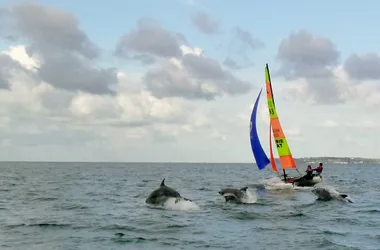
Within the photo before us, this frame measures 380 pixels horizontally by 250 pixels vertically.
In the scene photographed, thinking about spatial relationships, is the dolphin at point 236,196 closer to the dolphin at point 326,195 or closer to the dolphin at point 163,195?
the dolphin at point 163,195

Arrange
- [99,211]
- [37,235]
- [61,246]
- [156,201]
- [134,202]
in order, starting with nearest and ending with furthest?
[61,246], [37,235], [99,211], [156,201], [134,202]

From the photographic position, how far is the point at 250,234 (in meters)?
24.6

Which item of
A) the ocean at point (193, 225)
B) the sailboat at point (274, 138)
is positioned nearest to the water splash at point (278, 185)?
the sailboat at point (274, 138)

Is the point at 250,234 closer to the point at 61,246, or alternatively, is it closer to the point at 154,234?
the point at 154,234

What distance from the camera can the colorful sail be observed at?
56.1m

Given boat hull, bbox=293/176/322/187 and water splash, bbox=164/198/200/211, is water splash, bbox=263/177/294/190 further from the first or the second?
water splash, bbox=164/198/200/211

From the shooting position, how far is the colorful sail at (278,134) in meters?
56.1

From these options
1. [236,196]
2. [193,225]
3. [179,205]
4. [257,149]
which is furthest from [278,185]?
[193,225]

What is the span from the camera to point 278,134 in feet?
185

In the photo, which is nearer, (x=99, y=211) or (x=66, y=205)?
(x=99, y=211)

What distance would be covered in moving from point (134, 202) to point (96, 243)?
1765 centimetres

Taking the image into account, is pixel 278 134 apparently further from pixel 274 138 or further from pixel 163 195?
pixel 163 195

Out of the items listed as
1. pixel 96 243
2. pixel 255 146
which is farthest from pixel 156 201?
pixel 255 146

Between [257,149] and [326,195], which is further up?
[257,149]
